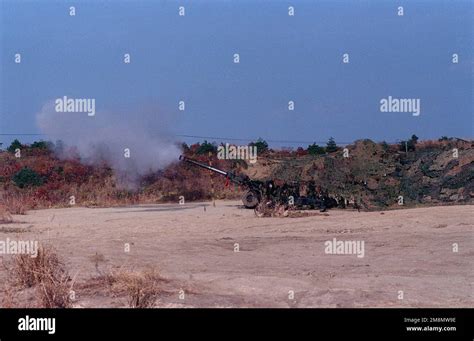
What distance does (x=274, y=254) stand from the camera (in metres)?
16.3

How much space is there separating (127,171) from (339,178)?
507 inches

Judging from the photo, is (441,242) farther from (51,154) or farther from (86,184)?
(51,154)

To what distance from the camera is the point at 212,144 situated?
49656mm

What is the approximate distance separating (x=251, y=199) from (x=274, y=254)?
968 cm

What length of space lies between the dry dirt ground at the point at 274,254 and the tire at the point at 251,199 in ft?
1.27

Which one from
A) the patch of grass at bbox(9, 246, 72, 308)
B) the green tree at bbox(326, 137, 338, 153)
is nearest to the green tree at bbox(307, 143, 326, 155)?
the green tree at bbox(326, 137, 338, 153)

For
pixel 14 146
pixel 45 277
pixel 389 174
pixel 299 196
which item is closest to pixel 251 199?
pixel 299 196

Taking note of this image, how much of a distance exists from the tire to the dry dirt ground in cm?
39

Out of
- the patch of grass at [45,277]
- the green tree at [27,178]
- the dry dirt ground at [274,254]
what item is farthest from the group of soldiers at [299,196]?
the green tree at [27,178]

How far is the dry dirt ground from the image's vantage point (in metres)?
11.9

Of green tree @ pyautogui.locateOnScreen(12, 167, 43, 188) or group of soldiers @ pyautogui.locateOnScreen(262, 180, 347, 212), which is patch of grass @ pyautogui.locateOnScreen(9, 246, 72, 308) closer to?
group of soldiers @ pyautogui.locateOnScreen(262, 180, 347, 212)

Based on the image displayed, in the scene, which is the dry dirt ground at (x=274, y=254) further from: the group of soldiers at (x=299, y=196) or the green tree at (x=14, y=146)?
the green tree at (x=14, y=146)

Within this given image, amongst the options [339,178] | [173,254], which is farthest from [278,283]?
[339,178]

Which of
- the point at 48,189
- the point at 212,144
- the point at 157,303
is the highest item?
the point at 212,144
